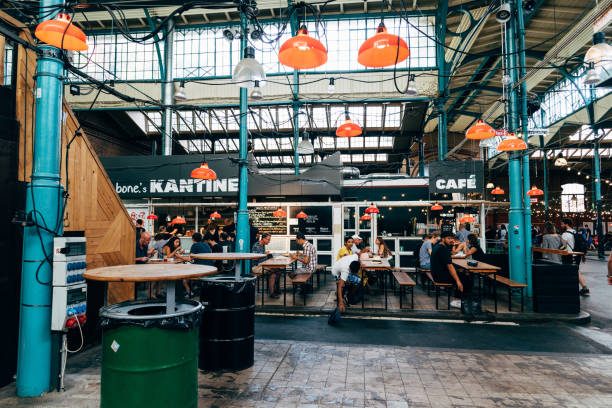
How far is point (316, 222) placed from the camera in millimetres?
15078

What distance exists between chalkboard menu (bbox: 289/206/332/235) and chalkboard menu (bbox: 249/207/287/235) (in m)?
0.52

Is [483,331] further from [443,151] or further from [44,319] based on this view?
[443,151]

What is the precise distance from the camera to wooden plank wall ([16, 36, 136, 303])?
13.9ft

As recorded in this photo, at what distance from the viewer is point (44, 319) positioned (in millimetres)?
3809

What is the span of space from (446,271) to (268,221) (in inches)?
354

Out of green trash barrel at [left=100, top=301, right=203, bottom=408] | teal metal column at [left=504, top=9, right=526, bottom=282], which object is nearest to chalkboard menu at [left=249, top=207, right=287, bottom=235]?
teal metal column at [left=504, top=9, right=526, bottom=282]

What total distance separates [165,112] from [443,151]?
41.9ft

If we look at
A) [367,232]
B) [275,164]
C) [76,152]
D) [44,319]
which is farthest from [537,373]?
[275,164]

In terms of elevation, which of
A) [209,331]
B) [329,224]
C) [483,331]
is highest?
[329,224]

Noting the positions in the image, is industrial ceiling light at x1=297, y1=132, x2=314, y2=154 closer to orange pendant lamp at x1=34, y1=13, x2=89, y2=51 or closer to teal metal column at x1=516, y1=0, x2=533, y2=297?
teal metal column at x1=516, y1=0, x2=533, y2=297

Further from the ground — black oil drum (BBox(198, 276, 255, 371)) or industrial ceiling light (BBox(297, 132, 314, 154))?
industrial ceiling light (BBox(297, 132, 314, 154))

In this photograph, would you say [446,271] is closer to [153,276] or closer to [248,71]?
[248,71]

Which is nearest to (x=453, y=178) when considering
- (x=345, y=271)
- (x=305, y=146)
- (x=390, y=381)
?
(x=305, y=146)

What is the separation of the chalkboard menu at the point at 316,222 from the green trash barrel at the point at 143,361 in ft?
39.8
